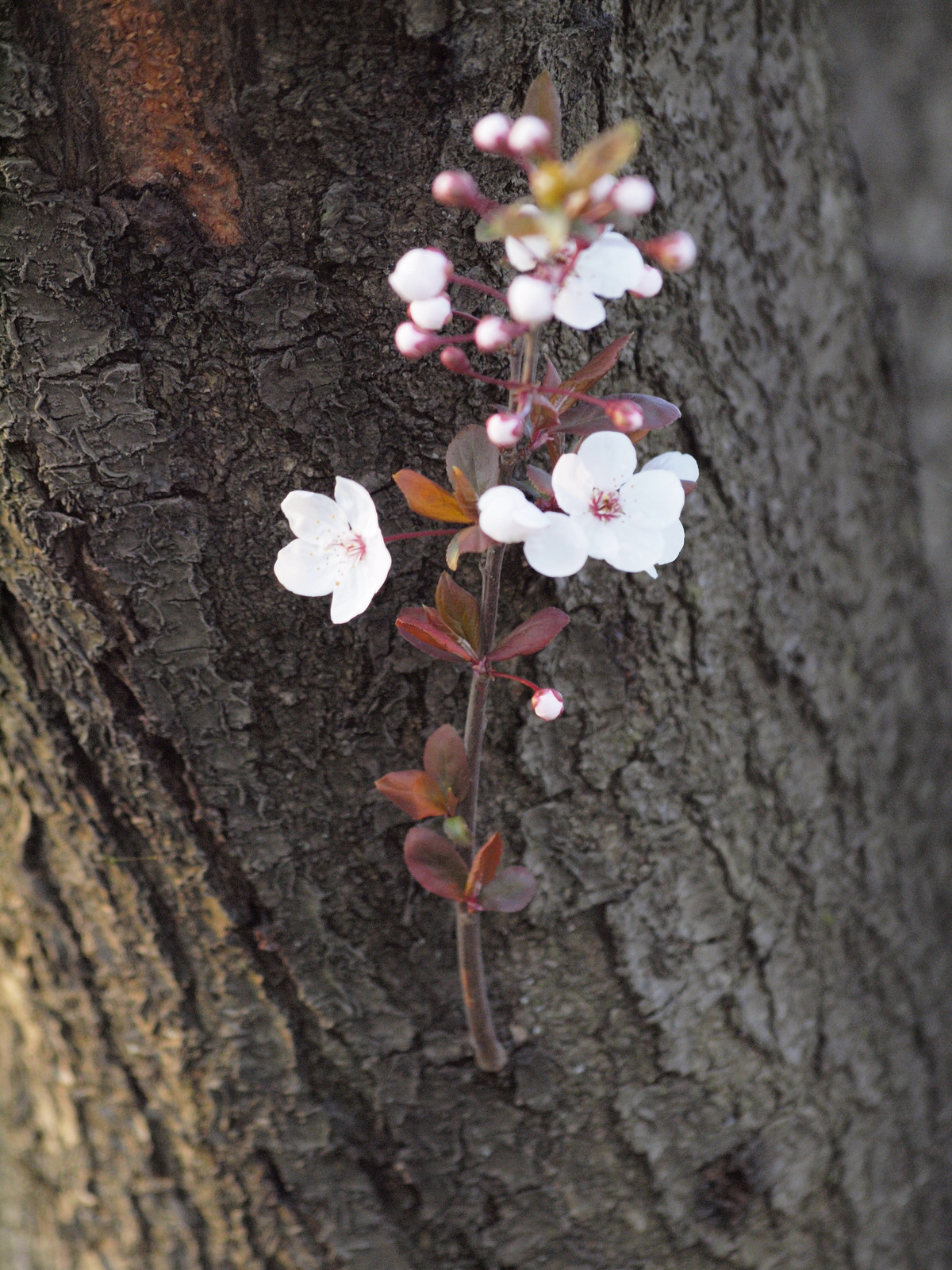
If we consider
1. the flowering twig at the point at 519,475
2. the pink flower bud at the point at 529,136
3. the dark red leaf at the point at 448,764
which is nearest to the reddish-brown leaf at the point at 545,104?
the flowering twig at the point at 519,475

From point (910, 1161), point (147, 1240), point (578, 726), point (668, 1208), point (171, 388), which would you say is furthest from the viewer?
point (910, 1161)

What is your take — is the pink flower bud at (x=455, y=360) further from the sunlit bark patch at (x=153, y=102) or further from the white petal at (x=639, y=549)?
the sunlit bark patch at (x=153, y=102)

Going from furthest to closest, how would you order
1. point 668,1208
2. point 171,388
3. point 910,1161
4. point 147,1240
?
point 910,1161 → point 147,1240 → point 668,1208 → point 171,388

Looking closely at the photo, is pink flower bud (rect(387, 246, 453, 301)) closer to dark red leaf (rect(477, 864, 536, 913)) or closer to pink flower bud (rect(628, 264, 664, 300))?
pink flower bud (rect(628, 264, 664, 300))

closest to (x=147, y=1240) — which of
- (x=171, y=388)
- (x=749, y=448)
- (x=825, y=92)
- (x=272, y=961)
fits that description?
(x=272, y=961)

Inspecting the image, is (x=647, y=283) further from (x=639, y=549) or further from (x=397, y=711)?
(x=397, y=711)

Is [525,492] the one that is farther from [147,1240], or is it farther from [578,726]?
[147,1240]

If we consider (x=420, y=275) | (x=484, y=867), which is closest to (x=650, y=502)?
(x=420, y=275)
